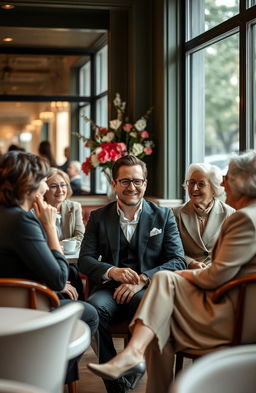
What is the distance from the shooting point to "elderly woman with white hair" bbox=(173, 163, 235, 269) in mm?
3990

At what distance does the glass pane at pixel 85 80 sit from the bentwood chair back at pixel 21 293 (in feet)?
22.9

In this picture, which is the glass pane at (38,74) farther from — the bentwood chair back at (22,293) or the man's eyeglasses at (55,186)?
the bentwood chair back at (22,293)

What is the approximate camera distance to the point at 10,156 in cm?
280

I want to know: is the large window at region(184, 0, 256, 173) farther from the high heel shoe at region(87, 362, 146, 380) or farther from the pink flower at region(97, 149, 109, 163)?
the high heel shoe at region(87, 362, 146, 380)

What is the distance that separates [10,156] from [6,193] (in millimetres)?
167

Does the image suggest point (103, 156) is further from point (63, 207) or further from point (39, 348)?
point (39, 348)

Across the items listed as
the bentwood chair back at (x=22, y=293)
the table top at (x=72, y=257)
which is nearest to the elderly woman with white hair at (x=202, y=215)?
the table top at (x=72, y=257)

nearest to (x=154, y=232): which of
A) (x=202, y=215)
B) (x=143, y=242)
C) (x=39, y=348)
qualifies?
(x=143, y=242)

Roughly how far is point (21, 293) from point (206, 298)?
0.88 m

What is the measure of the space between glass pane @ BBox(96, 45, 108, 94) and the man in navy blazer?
5.04m

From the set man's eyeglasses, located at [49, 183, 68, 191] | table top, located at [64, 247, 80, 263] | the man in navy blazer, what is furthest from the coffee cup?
man's eyeglasses, located at [49, 183, 68, 191]

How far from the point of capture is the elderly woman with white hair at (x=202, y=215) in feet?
13.1

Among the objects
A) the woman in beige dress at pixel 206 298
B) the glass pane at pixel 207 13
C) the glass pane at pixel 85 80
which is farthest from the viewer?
the glass pane at pixel 85 80

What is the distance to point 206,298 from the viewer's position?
295 centimetres
